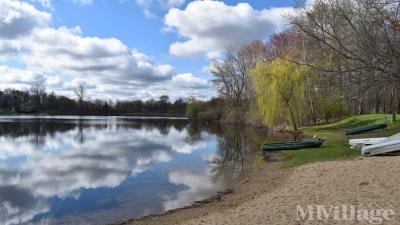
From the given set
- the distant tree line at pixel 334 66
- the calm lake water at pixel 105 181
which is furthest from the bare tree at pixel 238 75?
the calm lake water at pixel 105 181

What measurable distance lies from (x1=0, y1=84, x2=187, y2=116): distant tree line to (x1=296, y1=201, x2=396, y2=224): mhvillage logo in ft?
316

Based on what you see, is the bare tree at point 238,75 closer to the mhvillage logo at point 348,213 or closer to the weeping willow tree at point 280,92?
the weeping willow tree at point 280,92

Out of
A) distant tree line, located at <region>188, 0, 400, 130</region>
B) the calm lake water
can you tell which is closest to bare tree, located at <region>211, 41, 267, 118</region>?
distant tree line, located at <region>188, 0, 400, 130</region>

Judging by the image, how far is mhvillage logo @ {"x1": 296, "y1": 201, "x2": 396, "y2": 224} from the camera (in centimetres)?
618

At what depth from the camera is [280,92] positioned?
33250mm

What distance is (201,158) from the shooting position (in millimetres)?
20391

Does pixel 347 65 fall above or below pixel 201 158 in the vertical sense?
above

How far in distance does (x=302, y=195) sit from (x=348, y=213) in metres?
2.05

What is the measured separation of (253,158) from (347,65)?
6.30 metres

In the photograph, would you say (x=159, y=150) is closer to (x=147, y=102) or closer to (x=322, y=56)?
(x=322, y=56)

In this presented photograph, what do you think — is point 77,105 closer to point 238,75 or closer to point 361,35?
point 238,75

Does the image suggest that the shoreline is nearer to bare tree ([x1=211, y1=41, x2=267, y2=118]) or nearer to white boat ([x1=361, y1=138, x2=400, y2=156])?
white boat ([x1=361, y1=138, x2=400, y2=156])

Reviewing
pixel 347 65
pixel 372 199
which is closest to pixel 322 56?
pixel 347 65

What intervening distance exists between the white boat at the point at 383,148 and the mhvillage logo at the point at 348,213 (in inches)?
265
